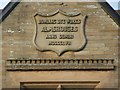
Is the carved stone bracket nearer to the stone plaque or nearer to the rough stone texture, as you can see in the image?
the rough stone texture

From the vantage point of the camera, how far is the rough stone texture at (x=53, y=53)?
13367mm

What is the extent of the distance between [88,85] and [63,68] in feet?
2.34

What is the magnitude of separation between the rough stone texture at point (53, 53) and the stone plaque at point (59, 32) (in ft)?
0.40

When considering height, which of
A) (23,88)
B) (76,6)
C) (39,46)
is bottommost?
(23,88)

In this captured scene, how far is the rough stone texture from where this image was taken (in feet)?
43.9

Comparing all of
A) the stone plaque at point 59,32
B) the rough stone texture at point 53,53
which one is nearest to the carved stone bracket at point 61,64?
the rough stone texture at point 53,53

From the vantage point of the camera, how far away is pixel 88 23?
13617 mm

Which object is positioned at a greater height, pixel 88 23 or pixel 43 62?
pixel 88 23

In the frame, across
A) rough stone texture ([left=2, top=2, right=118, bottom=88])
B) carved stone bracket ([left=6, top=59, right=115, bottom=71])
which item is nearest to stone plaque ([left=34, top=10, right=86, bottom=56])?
rough stone texture ([left=2, top=2, right=118, bottom=88])

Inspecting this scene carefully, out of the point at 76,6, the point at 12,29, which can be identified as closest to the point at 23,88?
the point at 12,29

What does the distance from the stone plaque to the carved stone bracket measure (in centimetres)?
27

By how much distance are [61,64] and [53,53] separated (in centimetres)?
34

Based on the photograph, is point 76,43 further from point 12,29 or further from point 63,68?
point 12,29

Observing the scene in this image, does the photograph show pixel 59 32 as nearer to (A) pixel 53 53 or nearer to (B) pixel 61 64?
(A) pixel 53 53
